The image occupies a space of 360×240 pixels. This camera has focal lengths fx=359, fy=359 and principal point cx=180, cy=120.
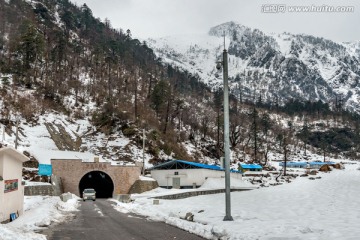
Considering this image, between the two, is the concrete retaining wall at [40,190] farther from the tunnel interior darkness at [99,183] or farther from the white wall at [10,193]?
the tunnel interior darkness at [99,183]

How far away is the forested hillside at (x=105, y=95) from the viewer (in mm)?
78750

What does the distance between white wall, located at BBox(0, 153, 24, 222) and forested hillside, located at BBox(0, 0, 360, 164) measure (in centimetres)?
4367

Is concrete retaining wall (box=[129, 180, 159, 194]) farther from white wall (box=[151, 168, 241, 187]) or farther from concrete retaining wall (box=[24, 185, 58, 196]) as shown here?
concrete retaining wall (box=[24, 185, 58, 196])

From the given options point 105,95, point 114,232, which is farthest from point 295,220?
point 105,95

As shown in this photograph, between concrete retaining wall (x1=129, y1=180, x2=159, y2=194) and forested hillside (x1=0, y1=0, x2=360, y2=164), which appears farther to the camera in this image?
forested hillside (x1=0, y1=0, x2=360, y2=164)

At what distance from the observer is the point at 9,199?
Answer: 1848 cm

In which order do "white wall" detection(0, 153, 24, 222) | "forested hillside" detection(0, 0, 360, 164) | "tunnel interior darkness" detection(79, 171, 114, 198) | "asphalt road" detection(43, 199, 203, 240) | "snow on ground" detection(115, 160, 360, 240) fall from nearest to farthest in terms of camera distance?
"snow on ground" detection(115, 160, 360, 240) < "asphalt road" detection(43, 199, 203, 240) < "white wall" detection(0, 153, 24, 222) < "tunnel interior darkness" detection(79, 171, 114, 198) < "forested hillside" detection(0, 0, 360, 164)

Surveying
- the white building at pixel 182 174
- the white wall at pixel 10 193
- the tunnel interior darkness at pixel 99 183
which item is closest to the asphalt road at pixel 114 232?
the white wall at pixel 10 193

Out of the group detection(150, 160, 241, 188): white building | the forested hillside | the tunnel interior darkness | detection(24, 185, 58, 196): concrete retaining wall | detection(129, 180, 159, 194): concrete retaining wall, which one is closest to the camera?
detection(24, 185, 58, 196): concrete retaining wall

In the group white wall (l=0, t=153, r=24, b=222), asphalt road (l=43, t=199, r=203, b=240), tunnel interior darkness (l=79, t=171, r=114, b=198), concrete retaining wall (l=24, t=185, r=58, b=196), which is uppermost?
white wall (l=0, t=153, r=24, b=222)

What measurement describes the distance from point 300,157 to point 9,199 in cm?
12716

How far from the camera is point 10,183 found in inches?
740

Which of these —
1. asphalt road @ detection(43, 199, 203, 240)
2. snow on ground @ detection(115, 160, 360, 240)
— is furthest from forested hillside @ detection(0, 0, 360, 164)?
asphalt road @ detection(43, 199, 203, 240)

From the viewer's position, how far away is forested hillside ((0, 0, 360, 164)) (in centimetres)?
7875
